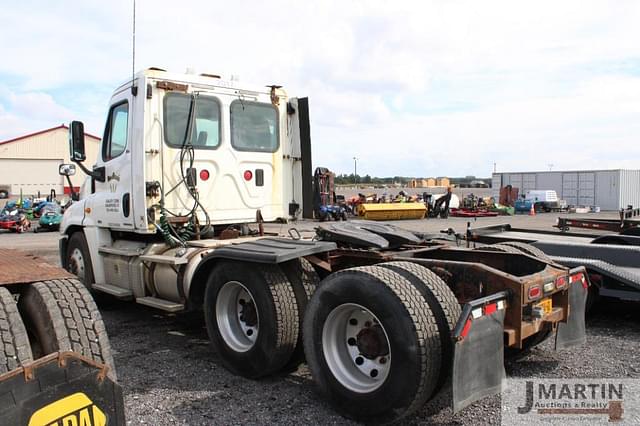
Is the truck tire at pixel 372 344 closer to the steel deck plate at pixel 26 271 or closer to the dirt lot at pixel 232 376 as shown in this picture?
the dirt lot at pixel 232 376

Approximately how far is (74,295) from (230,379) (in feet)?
6.64

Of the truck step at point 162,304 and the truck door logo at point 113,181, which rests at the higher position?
the truck door logo at point 113,181

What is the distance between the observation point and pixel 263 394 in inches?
174

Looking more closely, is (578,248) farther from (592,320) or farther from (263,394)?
(263,394)

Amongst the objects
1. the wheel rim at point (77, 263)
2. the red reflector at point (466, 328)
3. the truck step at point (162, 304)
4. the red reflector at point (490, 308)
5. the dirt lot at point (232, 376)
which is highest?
the red reflector at point (490, 308)

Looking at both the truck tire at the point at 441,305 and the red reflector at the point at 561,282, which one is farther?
the red reflector at the point at 561,282

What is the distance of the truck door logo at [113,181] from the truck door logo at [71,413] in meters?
4.42

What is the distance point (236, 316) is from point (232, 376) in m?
0.54

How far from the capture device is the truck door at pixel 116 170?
20.9ft

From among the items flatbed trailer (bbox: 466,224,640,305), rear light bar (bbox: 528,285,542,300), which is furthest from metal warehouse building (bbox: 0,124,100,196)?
rear light bar (bbox: 528,285,542,300)

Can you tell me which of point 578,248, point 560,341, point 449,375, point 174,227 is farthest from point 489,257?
point 174,227

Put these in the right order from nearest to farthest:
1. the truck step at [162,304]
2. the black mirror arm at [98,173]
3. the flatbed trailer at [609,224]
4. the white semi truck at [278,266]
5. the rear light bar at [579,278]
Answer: the white semi truck at [278,266] → the rear light bar at [579,278] → the truck step at [162,304] → the black mirror arm at [98,173] → the flatbed trailer at [609,224]

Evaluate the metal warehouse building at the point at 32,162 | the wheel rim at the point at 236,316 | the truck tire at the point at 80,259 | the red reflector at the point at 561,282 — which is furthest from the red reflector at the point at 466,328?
the metal warehouse building at the point at 32,162

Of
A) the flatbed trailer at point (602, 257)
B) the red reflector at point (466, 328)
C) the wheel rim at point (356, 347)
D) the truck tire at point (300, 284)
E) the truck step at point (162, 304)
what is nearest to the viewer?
the red reflector at point (466, 328)
